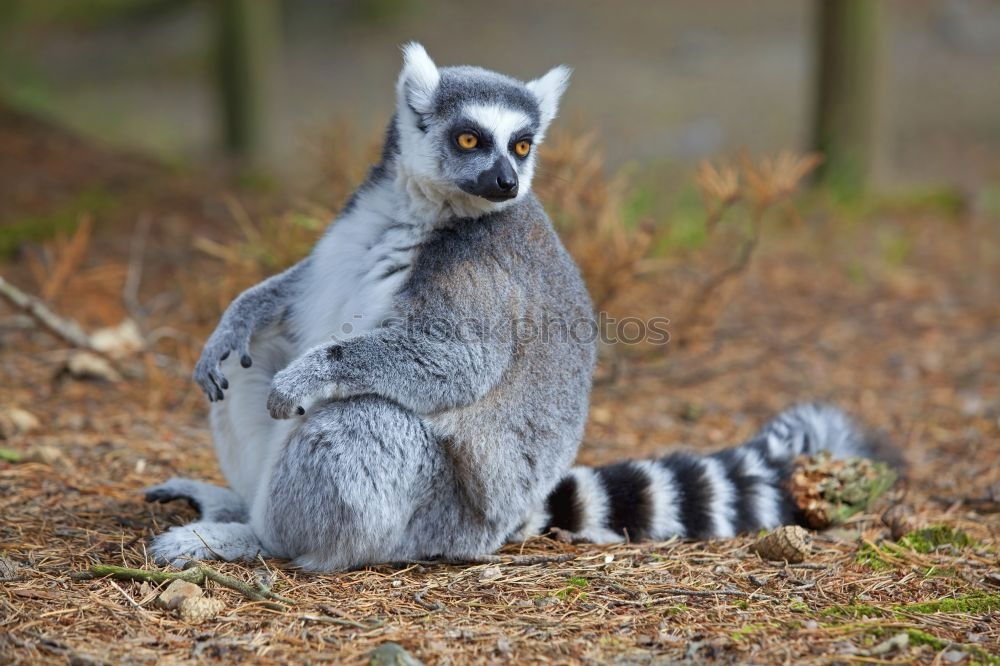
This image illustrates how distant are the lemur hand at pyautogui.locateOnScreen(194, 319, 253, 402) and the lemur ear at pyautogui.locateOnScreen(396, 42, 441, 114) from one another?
3.75 ft

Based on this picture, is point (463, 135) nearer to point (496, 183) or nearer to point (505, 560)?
point (496, 183)

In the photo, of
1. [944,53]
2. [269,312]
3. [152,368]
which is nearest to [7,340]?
[152,368]

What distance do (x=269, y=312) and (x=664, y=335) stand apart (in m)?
3.39

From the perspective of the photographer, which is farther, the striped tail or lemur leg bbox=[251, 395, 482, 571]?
the striped tail

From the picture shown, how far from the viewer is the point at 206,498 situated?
13.2 feet

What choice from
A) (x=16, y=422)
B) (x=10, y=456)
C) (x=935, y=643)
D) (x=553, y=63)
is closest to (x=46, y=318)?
(x=16, y=422)

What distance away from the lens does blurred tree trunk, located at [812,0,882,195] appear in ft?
33.6

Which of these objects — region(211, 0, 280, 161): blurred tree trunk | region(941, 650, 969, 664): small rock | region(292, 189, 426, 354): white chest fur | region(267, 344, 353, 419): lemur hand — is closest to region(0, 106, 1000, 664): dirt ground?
region(941, 650, 969, 664): small rock

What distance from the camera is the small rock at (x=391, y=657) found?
2680 millimetres

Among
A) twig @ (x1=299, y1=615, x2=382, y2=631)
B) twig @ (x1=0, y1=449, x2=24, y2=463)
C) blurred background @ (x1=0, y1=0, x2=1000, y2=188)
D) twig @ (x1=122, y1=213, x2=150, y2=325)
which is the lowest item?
twig @ (x1=0, y1=449, x2=24, y2=463)

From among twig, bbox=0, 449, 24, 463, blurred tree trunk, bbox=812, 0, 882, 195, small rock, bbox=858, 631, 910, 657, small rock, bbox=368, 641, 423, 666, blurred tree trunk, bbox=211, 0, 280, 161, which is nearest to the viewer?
small rock, bbox=368, 641, 423, 666

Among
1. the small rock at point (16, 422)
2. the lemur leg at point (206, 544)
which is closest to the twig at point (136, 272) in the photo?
the small rock at point (16, 422)

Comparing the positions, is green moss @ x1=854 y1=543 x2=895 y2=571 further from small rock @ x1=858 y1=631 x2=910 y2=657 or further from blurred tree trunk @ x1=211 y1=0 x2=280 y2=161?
blurred tree trunk @ x1=211 y1=0 x2=280 y2=161

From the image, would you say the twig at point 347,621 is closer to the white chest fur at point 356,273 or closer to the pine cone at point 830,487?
the white chest fur at point 356,273
